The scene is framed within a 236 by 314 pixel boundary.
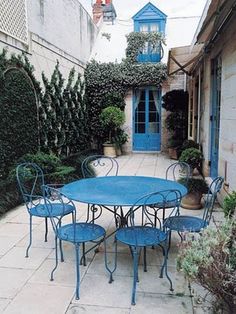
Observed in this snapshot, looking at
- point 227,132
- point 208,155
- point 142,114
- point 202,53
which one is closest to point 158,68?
point 142,114

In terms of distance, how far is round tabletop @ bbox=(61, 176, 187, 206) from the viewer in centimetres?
249

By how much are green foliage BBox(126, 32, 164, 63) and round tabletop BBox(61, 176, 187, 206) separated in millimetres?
7808

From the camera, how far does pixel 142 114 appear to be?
10.8 metres

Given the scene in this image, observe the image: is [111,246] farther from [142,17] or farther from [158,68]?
[142,17]

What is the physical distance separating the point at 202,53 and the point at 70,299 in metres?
5.32

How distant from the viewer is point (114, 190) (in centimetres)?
285

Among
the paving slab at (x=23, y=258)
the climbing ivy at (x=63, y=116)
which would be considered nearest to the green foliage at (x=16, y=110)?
the climbing ivy at (x=63, y=116)

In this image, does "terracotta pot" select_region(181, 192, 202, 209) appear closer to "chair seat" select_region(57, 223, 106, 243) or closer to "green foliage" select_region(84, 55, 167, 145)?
"chair seat" select_region(57, 223, 106, 243)

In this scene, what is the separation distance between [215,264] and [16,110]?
4.51 meters

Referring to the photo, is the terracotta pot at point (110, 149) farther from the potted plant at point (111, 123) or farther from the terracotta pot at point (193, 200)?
the terracotta pot at point (193, 200)

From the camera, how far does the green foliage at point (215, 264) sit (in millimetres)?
1760

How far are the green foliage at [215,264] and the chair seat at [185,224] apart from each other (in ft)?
2.47

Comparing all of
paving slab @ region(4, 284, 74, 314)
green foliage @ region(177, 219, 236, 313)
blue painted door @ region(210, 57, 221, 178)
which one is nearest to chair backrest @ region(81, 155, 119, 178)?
blue painted door @ region(210, 57, 221, 178)

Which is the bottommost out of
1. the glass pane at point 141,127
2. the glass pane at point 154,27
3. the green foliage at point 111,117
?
the glass pane at point 141,127
